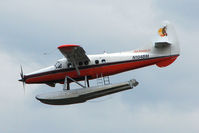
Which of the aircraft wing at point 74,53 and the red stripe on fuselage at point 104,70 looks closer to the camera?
the aircraft wing at point 74,53

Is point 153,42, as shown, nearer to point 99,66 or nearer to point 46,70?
point 99,66

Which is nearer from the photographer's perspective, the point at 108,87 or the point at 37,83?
the point at 108,87

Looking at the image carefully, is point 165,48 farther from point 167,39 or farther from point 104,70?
point 104,70

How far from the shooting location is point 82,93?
32406mm

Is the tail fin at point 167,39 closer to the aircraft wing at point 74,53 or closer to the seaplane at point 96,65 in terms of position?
the seaplane at point 96,65

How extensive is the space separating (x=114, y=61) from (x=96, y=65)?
122 centimetres

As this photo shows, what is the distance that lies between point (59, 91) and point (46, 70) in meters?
2.18

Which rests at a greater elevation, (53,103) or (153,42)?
(153,42)

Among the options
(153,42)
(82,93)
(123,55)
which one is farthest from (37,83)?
(153,42)

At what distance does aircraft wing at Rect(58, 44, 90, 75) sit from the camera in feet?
103

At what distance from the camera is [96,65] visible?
1325 inches

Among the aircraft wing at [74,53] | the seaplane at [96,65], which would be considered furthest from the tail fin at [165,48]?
the aircraft wing at [74,53]

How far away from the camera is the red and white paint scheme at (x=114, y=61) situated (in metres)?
33.3

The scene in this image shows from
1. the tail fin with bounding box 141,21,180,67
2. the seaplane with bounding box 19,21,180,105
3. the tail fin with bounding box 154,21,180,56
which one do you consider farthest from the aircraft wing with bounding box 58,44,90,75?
the tail fin with bounding box 154,21,180,56
